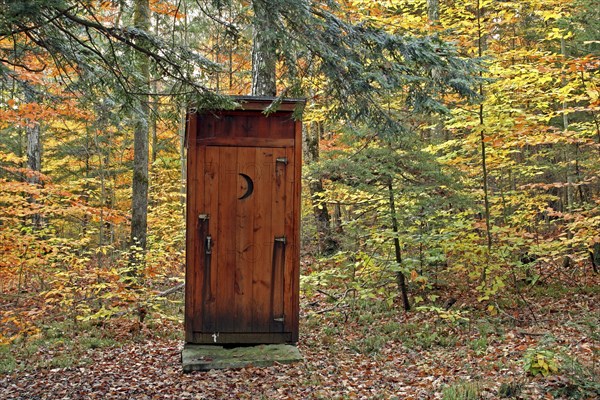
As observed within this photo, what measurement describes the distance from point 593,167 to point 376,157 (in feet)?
14.6

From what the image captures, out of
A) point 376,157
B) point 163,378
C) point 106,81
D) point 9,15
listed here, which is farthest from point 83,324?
point 9,15

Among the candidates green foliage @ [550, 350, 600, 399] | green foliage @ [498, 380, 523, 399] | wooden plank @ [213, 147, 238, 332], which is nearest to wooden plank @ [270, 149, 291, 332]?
wooden plank @ [213, 147, 238, 332]

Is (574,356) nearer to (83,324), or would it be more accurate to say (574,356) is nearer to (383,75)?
(383,75)

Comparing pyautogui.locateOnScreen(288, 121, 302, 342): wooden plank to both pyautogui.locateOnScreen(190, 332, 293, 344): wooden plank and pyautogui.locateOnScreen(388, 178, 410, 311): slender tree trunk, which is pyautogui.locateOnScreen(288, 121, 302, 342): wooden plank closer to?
pyautogui.locateOnScreen(190, 332, 293, 344): wooden plank

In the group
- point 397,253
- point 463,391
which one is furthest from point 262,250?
point 397,253

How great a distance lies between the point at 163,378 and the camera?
231 inches

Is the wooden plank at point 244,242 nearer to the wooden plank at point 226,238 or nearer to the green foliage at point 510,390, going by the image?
the wooden plank at point 226,238

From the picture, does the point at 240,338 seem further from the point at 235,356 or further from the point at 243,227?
the point at 243,227

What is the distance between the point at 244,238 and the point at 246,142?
1.20 metres

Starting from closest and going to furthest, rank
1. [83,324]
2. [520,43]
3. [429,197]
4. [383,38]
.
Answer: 1. [383,38]
2. [429,197]
3. [83,324]
4. [520,43]

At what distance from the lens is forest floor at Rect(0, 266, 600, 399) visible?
498cm

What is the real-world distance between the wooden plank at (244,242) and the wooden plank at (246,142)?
0.09 metres

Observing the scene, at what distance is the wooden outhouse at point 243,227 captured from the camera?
6.39 meters

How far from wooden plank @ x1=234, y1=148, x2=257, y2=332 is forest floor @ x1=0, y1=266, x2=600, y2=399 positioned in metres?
0.74
